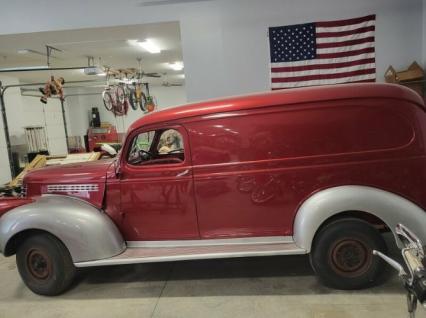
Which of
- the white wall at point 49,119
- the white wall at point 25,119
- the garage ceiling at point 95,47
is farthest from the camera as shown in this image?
the white wall at point 49,119

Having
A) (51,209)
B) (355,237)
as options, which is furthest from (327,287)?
(51,209)

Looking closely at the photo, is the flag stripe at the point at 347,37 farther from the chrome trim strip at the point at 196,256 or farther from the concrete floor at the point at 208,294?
the chrome trim strip at the point at 196,256

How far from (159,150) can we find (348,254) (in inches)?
93.1

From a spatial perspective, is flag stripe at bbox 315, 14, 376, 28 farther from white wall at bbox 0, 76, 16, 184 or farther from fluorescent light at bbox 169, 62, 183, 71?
white wall at bbox 0, 76, 16, 184

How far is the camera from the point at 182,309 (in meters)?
3.15

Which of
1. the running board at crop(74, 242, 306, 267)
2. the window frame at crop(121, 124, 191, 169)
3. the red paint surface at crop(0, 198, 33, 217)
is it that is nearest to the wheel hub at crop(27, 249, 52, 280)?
the running board at crop(74, 242, 306, 267)

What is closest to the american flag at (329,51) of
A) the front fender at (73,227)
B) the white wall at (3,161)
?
the front fender at (73,227)

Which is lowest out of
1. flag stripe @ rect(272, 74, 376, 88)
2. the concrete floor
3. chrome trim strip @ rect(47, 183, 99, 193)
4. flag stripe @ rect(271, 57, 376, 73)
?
the concrete floor

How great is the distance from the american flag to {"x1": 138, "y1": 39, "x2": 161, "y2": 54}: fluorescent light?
10.8 ft

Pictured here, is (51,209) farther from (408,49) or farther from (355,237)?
(408,49)

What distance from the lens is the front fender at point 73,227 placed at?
10.9 ft

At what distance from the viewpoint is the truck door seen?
340 cm

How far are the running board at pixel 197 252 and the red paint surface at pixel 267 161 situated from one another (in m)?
0.12

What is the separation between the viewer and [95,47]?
768cm
